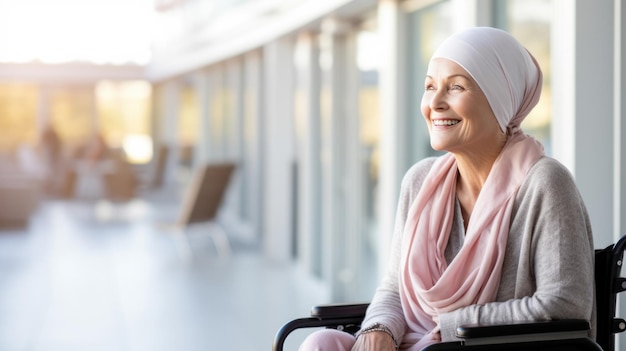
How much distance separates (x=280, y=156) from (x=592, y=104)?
5.69 m

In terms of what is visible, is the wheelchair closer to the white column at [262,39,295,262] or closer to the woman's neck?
the woman's neck

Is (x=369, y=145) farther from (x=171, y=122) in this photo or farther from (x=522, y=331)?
(x=171, y=122)

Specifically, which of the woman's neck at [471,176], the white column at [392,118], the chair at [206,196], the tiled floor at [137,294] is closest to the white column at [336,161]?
the tiled floor at [137,294]

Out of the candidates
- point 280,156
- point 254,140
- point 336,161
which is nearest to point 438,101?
point 336,161

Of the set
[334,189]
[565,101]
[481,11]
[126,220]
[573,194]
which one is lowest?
[126,220]

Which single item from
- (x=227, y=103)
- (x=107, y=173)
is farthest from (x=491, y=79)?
(x=107, y=173)

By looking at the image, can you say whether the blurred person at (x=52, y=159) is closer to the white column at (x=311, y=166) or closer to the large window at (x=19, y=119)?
the large window at (x=19, y=119)

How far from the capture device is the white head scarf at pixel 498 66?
79.1 inches

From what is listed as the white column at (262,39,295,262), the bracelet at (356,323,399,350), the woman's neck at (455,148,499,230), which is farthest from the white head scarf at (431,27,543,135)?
the white column at (262,39,295,262)

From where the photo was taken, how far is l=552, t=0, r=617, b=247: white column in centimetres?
300

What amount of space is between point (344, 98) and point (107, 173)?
864 cm

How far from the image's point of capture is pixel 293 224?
854cm

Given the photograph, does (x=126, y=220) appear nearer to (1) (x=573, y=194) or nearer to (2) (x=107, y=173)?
(2) (x=107, y=173)

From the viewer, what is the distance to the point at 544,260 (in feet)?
6.30
